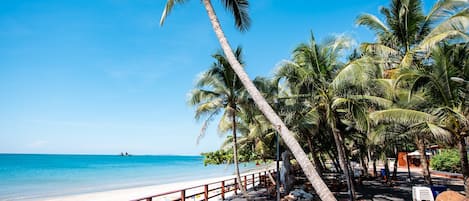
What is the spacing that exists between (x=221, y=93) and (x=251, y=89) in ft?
18.4

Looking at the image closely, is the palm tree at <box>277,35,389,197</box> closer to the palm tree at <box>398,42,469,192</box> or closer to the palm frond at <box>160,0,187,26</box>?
the palm tree at <box>398,42,469,192</box>

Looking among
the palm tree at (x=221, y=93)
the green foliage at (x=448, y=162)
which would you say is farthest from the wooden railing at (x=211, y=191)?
the green foliage at (x=448, y=162)

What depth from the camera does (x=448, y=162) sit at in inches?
838

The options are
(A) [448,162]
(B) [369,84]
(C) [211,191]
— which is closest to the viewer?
(B) [369,84]

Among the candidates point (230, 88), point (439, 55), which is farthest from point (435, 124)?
point (230, 88)

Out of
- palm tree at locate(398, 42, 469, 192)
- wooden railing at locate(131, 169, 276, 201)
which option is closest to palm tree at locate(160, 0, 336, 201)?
wooden railing at locate(131, 169, 276, 201)

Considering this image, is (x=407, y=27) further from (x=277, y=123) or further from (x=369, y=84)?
(x=277, y=123)

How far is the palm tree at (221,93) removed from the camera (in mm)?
10812

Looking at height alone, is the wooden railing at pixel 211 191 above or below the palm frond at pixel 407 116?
below

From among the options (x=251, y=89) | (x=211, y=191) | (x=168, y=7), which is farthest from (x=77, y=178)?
(x=251, y=89)

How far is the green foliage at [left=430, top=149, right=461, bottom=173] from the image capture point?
19953 millimetres

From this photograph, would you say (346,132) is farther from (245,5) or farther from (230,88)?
(245,5)

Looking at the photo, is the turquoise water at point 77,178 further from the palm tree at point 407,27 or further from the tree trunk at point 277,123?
the tree trunk at point 277,123

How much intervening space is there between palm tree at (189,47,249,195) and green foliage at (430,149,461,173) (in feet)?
56.7
